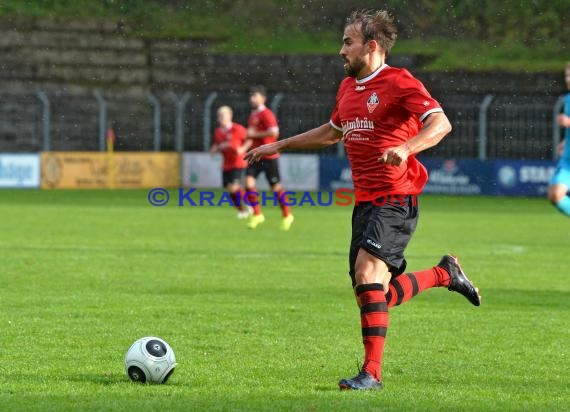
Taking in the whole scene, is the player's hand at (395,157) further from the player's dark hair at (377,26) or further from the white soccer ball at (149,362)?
the white soccer ball at (149,362)

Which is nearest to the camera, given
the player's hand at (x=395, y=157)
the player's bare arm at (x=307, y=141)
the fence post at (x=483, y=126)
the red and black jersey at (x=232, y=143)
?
the player's hand at (x=395, y=157)

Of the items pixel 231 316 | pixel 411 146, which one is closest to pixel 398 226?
pixel 411 146

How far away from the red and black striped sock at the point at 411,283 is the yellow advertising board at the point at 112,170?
1017 inches

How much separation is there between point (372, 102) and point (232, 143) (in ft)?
54.4

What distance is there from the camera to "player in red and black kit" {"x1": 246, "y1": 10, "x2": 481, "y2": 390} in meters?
7.00

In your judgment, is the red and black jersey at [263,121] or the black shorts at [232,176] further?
the black shorts at [232,176]

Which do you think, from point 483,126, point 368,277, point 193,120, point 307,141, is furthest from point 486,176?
point 368,277

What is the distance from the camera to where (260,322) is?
31.7 ft

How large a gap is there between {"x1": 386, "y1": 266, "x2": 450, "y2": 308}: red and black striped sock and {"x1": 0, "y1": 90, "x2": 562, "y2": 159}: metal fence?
23388mm

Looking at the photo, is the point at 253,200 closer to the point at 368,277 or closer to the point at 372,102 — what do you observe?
the point at 372,102

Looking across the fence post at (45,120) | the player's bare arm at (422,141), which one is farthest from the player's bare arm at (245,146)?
the player's bare arm at (422,141)

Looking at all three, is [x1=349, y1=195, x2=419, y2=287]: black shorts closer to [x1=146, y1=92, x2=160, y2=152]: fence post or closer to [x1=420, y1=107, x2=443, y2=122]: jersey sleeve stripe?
[x1=420, y1=107, x2=443, y2=122]: jersey sleeve stripe

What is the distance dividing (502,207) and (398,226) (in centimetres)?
2113

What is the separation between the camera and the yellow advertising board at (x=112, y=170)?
33.5m
